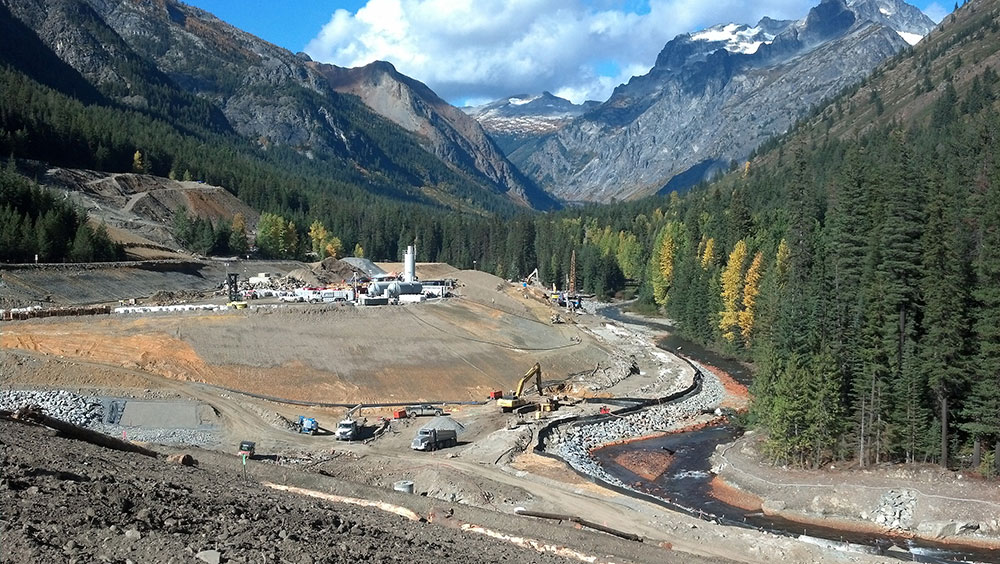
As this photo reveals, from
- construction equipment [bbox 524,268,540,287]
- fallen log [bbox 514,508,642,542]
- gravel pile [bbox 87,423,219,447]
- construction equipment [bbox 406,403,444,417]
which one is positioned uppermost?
construction equipment [bbox 524,268,540,287]

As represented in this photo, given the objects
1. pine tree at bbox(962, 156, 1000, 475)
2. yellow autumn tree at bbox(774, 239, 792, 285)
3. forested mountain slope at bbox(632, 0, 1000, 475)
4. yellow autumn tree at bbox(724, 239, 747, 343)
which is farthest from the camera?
yellow autumn tree at bbox(724, 239, 747, 343)

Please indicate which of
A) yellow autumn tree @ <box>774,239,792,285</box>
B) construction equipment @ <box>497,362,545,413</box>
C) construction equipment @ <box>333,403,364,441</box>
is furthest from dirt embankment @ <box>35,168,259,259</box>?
yellow autumn tree @ <box>774,239,792,285</box>

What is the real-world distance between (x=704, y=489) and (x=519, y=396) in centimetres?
2339

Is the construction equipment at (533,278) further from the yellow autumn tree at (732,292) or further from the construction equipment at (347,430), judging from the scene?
the construction equipment at (347,430)

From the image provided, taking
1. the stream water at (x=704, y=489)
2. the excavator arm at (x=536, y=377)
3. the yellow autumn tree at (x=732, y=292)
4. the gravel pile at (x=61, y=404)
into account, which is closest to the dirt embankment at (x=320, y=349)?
the excavator arm at (x=536, y=377)

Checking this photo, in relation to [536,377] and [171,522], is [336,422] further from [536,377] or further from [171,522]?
[171,522]

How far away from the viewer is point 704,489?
48312 millimetres

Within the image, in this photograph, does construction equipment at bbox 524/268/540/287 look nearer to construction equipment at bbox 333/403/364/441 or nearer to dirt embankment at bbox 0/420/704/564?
construction equipment at bbox 333/403/364/441

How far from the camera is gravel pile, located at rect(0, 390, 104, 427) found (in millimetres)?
49875

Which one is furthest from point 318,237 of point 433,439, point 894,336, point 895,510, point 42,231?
point 895,510

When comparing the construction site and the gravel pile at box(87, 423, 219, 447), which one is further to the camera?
the gravel pile at box(87, 423, 219, 447)

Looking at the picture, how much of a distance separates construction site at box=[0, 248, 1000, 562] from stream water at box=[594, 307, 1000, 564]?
1.16 m

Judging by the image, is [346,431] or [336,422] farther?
[336,422]

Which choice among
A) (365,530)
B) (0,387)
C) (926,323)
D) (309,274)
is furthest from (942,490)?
(309,274)
